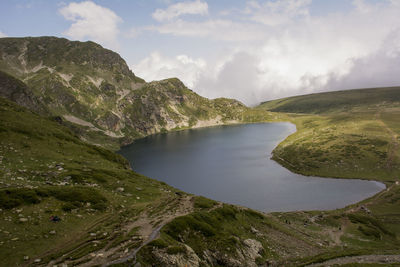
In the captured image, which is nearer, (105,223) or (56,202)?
(105,223)

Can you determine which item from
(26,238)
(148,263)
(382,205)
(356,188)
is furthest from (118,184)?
(356,188)

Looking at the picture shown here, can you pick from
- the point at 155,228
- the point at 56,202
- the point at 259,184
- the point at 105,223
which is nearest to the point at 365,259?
the point at 155,228

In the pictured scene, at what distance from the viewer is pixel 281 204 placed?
355ft

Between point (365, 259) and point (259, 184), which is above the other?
point (365, 259)

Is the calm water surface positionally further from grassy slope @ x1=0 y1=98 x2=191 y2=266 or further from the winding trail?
the winding trail

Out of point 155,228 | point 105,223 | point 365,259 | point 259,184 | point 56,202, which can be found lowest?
point 259,184

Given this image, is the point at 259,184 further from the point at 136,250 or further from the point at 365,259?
the point at 136,250

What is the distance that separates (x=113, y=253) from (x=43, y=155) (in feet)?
178

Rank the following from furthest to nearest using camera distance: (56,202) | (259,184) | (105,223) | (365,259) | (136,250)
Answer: (259,184)
(365,259)
(56,202)
(105,223)
(136,250)

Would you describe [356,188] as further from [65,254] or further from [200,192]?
[65,254]

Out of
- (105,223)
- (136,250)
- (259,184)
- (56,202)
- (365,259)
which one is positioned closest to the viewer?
(136,250)

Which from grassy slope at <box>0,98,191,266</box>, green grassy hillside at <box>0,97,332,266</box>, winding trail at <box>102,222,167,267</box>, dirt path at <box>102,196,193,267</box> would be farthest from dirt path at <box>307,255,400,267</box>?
grassy slope at <box>0,98,191,266</box>

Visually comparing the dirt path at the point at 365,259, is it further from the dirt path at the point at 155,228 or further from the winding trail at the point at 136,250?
the winding trail at the point at 136,250

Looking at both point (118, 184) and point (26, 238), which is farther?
point (118, 184)
